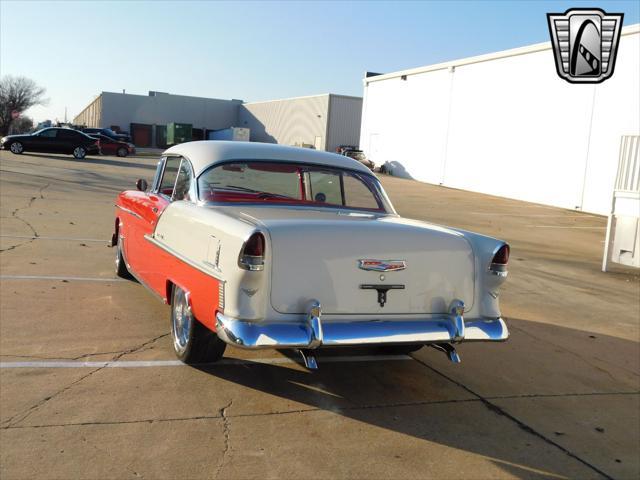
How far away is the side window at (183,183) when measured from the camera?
525 centimetres

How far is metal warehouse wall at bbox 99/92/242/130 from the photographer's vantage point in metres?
68.6

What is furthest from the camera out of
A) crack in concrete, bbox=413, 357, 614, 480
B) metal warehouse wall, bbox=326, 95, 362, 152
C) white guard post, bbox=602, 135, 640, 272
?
metal warehouse wall, bbox=326, 95, 362, 152

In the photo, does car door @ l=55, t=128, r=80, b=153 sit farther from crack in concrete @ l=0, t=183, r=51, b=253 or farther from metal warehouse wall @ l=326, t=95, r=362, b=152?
metal warehouse wall @ l=326, t=95, r=362, b=152

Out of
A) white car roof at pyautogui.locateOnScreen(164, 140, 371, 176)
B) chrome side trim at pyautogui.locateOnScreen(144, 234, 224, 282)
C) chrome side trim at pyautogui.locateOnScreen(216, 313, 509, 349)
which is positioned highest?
white car roof at pyautogui.locateOnScreen(164, 140, 371, 176)

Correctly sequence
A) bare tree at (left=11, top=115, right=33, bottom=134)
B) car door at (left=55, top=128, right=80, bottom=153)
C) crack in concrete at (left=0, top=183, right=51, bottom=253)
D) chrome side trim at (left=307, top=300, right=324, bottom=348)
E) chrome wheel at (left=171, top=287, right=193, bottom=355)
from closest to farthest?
chrome side trim at (left=307, top=300, right=324, bottom=348) → chrome wheel at (left=171, top=287, right=193, bottom=355) → crack in concrete at (left=0, top=183, right=51, bottom=253) → car door at (left=55, top=128, right=80, bottom=153) → bare tree at (left=11, top=115, right=33, bottom=134)

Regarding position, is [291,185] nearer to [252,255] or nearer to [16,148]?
[252,255]

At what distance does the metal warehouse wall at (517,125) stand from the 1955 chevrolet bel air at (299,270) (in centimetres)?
1622

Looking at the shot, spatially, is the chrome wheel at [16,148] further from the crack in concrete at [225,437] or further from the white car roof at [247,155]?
the crack in concrete at [225,437]

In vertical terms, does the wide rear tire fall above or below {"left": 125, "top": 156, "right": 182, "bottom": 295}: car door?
below

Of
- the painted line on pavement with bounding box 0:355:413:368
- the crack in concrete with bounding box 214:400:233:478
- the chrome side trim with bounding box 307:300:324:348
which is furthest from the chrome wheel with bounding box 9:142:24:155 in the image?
the chrome side trim with bounding box 307:300:324:348

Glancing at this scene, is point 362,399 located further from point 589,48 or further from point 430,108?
point 430,108

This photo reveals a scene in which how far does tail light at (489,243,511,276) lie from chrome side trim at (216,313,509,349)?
368 millimetres

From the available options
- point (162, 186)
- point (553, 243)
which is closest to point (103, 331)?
point (162, 186)

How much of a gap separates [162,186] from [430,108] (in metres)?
31.2
